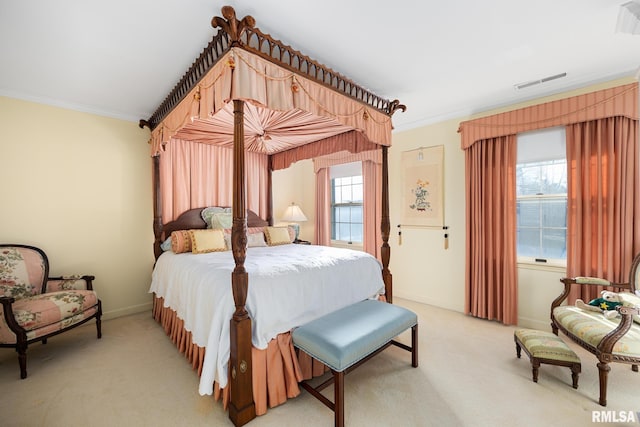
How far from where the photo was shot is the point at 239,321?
1622 mm

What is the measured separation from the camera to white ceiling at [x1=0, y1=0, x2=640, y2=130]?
163 cm

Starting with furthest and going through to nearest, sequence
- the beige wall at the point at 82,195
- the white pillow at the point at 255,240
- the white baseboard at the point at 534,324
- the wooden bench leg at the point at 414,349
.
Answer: the white pillow at the point at 255,240 < the white baseboard at the point at 534,324 < the beige wall at the point at 82,195 < the wooden bench leg at the point at 414,349

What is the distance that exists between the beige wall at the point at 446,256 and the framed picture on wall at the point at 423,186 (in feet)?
0.24

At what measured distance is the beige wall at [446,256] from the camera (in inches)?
114

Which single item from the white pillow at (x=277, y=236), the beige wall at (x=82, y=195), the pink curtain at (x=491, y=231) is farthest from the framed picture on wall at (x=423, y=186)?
the beige wall at (x=82, y=195)

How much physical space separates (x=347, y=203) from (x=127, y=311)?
11.6 feet

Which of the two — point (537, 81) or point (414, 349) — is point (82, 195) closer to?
point (414, 349)

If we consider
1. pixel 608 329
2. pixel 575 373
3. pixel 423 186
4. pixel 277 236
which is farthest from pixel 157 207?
pixel 608 329

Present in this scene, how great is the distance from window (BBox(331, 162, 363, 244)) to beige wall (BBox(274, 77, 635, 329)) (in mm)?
722

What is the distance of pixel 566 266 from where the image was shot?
272cm

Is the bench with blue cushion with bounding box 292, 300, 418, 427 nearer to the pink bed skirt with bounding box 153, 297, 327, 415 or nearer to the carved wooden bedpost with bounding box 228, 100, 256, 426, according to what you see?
the pink bed skirt with bounding box 153, 297, 327, 415

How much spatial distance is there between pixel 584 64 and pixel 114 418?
4486mm

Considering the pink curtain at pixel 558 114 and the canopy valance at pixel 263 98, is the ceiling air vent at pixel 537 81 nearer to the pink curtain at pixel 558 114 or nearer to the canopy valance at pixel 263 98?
the pink curtain at pixel 558 114

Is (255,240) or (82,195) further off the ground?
(82,195)
